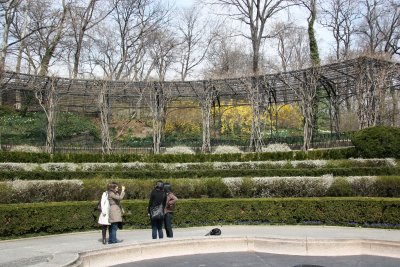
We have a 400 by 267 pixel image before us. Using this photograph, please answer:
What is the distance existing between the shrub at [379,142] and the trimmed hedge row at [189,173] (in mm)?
2172

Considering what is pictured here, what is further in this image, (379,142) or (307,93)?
(307,93)

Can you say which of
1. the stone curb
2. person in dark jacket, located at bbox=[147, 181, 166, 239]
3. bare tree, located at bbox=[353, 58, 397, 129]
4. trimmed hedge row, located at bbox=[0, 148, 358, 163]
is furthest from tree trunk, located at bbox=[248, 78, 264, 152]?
the stone curb

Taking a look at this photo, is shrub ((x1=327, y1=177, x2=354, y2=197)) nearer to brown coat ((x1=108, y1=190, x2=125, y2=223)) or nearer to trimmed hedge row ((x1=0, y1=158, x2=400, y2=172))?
trimmed hedge row ((x1=0, y1=158, x2=400, y2=172))

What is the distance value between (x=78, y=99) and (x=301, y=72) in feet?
57.1

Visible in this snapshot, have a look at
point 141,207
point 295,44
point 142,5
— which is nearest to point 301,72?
point 141,207

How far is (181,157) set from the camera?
2328cm

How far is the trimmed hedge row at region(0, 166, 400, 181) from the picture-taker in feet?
56.0

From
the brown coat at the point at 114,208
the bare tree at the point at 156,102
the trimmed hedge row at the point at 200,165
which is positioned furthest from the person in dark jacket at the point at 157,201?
the bare tree at the point at 156,102

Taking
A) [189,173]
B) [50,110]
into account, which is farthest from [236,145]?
[189,173]

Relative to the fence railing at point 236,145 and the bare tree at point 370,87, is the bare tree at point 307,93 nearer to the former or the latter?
the fence railing at point 236,145

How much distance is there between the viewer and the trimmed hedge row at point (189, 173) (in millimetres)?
17062

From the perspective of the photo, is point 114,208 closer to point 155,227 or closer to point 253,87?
point 155,227

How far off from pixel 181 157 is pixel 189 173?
4.64 metres

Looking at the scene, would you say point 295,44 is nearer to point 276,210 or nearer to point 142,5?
point 142,5
